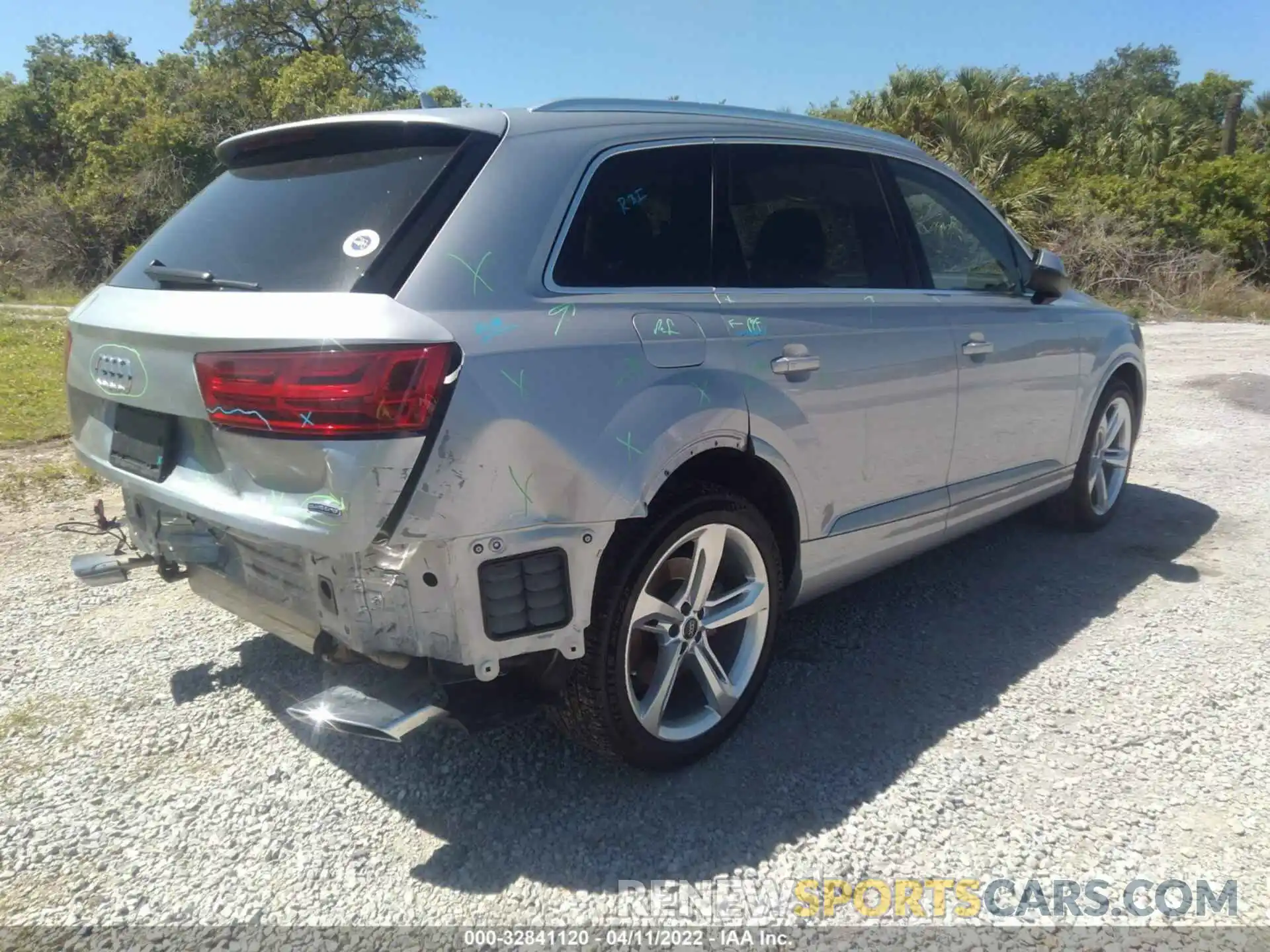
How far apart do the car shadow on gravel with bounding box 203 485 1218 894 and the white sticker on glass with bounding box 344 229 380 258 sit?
157 centimetres

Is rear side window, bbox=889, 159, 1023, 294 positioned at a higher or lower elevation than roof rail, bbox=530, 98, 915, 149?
lower

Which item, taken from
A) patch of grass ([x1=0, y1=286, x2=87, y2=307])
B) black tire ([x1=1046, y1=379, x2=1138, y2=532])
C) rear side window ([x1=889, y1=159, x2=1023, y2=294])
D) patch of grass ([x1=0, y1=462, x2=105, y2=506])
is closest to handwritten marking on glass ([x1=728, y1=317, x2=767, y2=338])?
rear side window ([x1=889, y1=159, x2=1023, y2=294])

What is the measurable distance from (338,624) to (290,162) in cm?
143

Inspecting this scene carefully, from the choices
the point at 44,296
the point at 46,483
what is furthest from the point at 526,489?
the point at 44,296

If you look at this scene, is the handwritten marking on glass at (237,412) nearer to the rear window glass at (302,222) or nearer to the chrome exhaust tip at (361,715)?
the rear window glass at (302,222)

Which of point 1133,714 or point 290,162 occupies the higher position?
point 290,162

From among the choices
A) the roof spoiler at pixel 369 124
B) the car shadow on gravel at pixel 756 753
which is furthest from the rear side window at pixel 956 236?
the roof spoiler at pixel 369 124

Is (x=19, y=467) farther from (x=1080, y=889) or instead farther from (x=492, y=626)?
(x=1080, y=889)

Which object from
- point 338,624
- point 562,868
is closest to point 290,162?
point 338,624

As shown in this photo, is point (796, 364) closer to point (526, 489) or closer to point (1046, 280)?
point (526, 489)

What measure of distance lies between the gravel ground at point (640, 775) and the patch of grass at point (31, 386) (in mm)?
2532

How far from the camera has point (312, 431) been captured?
2164mm

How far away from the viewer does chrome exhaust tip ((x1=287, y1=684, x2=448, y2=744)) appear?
2.30 meters

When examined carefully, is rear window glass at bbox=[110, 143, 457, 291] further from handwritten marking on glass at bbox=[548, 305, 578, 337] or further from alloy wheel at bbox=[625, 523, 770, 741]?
alloy wheel at bbox=[625, 523, 770, 741]
